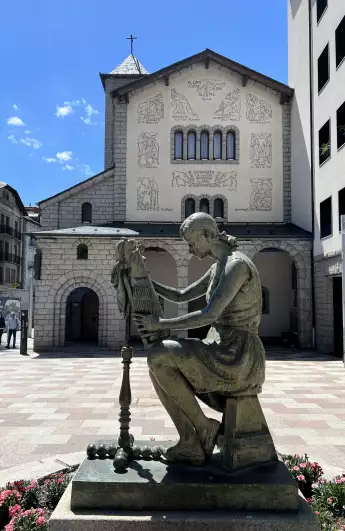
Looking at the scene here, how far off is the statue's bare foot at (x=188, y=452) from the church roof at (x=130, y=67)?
1308 inches

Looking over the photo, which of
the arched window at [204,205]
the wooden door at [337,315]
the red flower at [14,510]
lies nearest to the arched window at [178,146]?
the arched window at [204,205]

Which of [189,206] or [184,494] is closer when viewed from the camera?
[184,494]

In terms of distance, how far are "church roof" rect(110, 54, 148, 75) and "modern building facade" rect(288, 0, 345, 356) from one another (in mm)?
14491

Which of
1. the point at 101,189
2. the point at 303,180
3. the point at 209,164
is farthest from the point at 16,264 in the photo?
the point at 303,180

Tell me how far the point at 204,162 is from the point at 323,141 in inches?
246

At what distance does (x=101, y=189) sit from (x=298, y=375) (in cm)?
1447

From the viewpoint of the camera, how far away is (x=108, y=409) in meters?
8.36

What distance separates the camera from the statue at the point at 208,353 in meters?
3.16

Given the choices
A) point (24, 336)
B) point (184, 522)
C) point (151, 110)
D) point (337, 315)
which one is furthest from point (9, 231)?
point (184, 522)

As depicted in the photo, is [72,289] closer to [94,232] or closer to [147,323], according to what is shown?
[94,232]

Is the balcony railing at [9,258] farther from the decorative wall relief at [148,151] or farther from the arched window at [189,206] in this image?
the arched window at [189,206]

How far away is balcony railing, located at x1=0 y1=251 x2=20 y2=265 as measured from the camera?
153 feet

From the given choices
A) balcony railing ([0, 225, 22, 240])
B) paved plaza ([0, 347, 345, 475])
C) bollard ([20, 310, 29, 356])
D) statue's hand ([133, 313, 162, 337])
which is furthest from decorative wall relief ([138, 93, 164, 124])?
balcony railing ([0, 225, 22, 240])

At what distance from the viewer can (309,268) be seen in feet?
65.2
